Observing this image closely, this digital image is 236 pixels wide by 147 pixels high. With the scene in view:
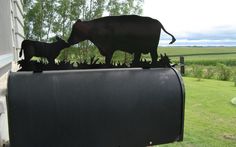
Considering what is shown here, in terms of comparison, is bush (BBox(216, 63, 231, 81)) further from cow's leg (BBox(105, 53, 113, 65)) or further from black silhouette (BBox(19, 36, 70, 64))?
black silhouette (BBox(19, 36, 70, 64))

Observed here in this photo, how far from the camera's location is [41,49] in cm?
159

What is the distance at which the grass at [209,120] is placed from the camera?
13.1ft

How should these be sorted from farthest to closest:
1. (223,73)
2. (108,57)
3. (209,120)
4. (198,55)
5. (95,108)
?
1. (223,73)
2. (209,120)
3. (198,55)
4. (108,57)
5. (95,108)

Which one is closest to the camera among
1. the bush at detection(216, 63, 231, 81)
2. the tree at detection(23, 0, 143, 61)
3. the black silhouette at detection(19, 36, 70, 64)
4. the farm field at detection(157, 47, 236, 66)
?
the black silhouette at detection(19, 36, 70, 64)

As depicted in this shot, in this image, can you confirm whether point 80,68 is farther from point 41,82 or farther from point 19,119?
point 19,119

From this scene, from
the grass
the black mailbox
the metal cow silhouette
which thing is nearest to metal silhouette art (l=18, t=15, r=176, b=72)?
the metal cow silhouette

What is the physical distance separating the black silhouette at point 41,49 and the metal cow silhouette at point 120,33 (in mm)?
73

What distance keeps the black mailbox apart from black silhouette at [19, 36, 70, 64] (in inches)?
8.8

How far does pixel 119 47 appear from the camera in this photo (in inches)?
65.9

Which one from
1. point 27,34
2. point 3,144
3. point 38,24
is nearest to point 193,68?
point 27,34

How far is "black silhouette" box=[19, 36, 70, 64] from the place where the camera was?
1562mm

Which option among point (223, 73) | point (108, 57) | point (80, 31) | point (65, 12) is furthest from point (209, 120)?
point (223, 73)

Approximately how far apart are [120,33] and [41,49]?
40 centimetres

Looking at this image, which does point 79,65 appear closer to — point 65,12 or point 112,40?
point 112,40
